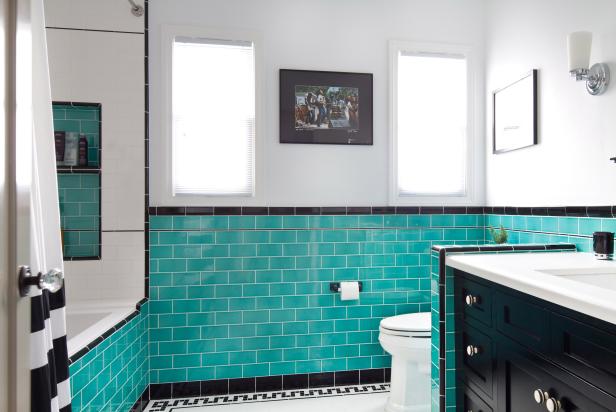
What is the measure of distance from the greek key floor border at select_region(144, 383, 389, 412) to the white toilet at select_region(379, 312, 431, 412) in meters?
0.33

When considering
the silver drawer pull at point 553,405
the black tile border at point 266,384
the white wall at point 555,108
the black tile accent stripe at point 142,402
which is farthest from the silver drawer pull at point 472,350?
the black tile accent stripe at point 142,402

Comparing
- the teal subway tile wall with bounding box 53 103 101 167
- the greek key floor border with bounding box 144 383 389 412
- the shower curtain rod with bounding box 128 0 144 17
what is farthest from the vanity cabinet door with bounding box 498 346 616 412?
the shower curtain rod with bounding box 128 0 144 17

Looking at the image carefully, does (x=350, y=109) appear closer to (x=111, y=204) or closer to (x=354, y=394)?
(x=111, y=204)

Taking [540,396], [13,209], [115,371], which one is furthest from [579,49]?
[115,371]

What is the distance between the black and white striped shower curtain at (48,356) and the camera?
3.26ft

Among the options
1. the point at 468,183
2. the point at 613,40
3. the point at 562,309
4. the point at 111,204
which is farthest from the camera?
the point at 468,183

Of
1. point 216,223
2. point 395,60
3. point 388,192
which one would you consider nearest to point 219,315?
point 216,223

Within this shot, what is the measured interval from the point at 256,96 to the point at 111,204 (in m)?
1.18

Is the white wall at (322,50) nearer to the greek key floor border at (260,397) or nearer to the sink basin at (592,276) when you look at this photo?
the greek key floor border at (260,397)

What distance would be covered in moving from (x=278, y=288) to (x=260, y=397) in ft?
2.33

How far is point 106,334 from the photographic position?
1809 mm

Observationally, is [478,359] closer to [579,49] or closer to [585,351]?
[585,351]

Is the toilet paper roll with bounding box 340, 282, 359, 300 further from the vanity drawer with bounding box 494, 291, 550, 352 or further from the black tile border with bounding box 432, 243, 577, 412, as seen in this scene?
the vanity drawer with bounding box 494, 291, 550, 352

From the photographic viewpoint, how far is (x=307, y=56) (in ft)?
8.54
